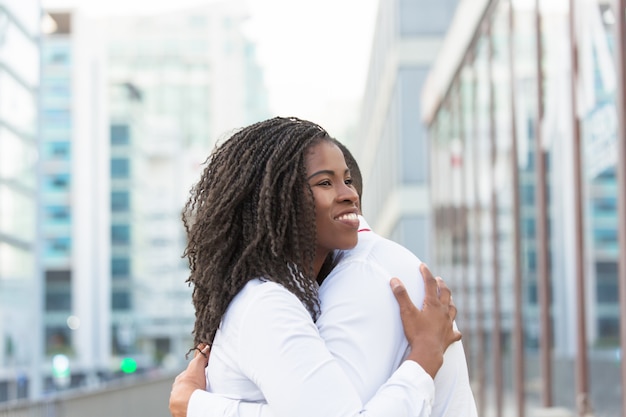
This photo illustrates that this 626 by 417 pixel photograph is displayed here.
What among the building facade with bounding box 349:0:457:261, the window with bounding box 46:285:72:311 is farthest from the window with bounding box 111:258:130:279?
the building facade with bounding box 349:0:457:261

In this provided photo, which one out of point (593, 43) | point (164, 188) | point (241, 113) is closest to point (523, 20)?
point (593, 43)

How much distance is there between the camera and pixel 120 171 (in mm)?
102750

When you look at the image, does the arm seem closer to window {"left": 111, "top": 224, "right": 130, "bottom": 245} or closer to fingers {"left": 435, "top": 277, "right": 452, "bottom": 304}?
fingers {"left": 435, "top": 277, "right": 452, "bottom": 304}

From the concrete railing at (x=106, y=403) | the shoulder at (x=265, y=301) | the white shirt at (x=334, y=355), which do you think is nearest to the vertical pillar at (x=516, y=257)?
the concrete railing at (x=106, y=403)

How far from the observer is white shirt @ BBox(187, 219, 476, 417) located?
2.06 meters

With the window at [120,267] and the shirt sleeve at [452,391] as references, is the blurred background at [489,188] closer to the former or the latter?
the shirt sleeve at [452,391]

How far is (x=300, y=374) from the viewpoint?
6.76 feet

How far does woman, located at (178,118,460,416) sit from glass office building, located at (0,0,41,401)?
65.1 ft

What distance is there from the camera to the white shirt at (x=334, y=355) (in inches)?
81.3

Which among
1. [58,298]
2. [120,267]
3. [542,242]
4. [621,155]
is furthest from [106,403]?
[58,298]

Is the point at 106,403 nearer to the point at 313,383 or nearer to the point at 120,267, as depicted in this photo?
the point at 313,383

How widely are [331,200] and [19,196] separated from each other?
22715 mm

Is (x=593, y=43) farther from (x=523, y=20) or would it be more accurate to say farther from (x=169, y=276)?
(x=169, y=276)

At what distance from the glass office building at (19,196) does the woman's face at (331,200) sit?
65.3 feet
